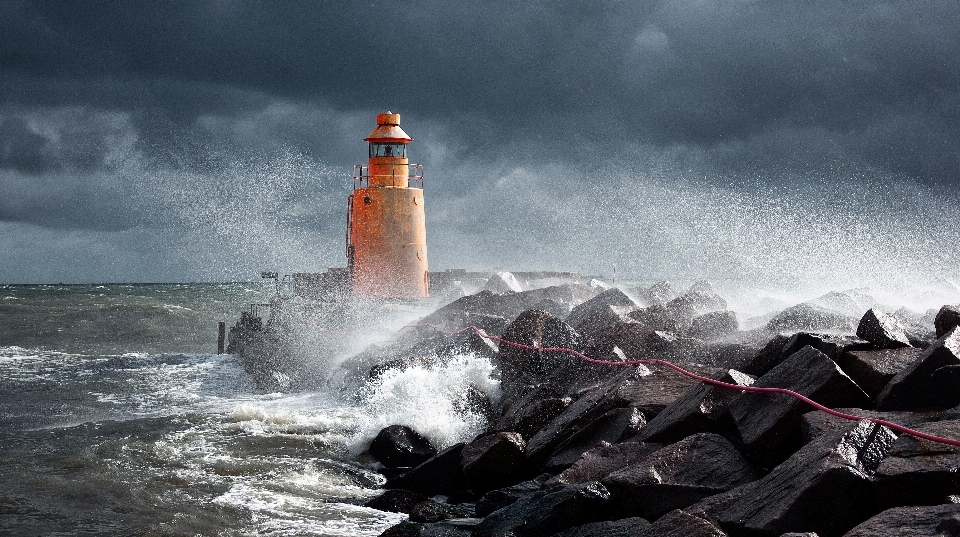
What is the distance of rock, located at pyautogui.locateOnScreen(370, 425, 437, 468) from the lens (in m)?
7.73

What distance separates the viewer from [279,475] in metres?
7.36

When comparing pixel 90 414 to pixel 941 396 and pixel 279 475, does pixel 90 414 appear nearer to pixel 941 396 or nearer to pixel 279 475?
pixel 279 475

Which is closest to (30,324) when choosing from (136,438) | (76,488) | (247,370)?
(247,370)

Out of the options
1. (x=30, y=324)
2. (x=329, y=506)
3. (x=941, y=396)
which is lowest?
(x=329, y=506)

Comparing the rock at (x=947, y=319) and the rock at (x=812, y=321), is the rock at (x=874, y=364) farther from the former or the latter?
the rock at (x=812, y=321)

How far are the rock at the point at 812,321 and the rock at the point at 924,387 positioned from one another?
406 centimetres

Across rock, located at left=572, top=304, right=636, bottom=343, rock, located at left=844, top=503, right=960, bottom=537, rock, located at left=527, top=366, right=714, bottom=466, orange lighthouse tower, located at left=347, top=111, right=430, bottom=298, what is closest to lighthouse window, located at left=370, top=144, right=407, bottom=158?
orange lighthouse tower, located at left=347, top=111, right=430, bottom=298

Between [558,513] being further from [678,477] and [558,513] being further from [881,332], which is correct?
[881,332]

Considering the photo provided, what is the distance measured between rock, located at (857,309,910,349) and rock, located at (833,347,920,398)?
0.47 ft

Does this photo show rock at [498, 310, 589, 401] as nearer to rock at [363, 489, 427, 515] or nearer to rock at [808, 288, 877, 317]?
rock at [363, 489, 427, 515]

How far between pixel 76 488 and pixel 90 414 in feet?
15.1

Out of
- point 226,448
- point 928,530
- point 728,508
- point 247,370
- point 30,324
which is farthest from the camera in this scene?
point 30,324

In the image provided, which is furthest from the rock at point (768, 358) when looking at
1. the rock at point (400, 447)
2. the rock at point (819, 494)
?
the rock at point (400, 447)

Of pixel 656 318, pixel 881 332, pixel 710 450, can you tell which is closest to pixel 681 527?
pixel 710 450
